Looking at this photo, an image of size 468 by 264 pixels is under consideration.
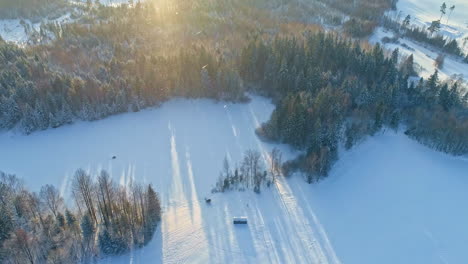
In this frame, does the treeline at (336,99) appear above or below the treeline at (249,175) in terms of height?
above

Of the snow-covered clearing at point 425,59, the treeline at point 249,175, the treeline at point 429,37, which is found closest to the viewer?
the treeline at point 249,175

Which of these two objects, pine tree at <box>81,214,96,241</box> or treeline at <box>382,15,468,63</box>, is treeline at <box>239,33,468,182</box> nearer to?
pine tree at <box>81,214,96,241</box>

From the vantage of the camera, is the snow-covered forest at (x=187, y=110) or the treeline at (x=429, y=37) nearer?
the snow-covered forest at (x=187, y=110)

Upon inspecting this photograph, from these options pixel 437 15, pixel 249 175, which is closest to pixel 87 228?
pixel 249 175

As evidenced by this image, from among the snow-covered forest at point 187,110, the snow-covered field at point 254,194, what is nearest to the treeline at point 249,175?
the snow-covered forest at point 187,110

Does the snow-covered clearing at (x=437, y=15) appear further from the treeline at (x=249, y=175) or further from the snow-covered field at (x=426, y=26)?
the treeline at (x=249, y=175)

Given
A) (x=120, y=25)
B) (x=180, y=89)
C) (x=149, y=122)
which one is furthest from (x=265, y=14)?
(x=149, y=122)
